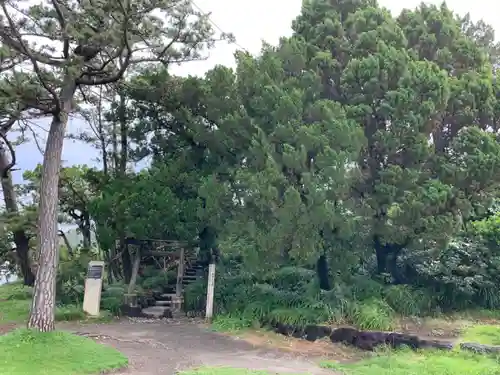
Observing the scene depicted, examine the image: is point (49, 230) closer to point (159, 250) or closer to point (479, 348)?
point (159, 250)

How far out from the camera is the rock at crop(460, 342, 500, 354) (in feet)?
29.2

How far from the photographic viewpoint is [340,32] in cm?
1259

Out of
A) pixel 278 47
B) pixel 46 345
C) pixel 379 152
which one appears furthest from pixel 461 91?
pixel 46 345

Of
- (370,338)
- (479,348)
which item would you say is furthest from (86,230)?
(479,348)

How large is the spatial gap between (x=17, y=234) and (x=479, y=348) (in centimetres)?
1394

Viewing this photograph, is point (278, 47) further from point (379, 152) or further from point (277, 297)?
point (277, 297)

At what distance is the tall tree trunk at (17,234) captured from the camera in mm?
16594

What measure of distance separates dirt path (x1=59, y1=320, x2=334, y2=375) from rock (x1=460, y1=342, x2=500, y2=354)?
2763 mm

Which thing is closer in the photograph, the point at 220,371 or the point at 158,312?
the point at 220,371

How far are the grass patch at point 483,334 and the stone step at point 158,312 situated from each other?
7129mm

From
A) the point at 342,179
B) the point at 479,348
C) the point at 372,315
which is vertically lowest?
the point at 479,348

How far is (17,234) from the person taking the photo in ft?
54.1

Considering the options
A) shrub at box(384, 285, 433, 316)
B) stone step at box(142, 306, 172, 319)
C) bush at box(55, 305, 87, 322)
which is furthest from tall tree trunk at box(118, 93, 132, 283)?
shrub at box(384, 285, 433, 316)

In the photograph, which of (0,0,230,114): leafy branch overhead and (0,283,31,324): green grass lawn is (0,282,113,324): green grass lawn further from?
(0,0,230,114): leafy branch overhead
